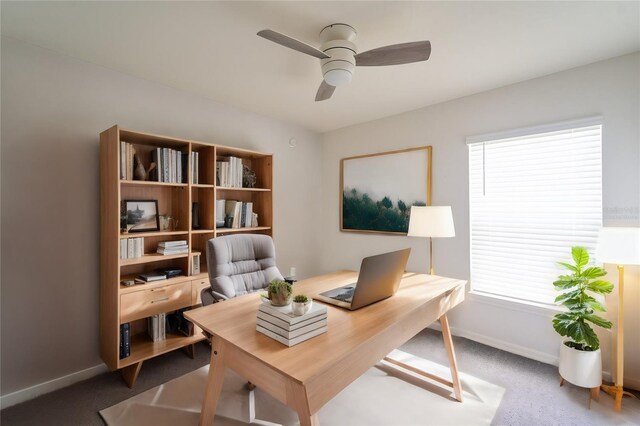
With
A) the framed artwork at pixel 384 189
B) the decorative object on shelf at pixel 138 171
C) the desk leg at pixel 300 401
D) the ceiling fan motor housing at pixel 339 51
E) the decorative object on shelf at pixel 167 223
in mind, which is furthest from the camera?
the framed artwork at pixel 384 189

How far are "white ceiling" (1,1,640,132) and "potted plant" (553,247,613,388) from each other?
1485mm

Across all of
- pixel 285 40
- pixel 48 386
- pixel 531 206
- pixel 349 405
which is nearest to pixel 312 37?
pixel 285 40

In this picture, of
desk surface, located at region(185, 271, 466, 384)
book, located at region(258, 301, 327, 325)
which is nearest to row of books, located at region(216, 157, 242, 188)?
desk surface, located at region(185, 271, 466, 384)

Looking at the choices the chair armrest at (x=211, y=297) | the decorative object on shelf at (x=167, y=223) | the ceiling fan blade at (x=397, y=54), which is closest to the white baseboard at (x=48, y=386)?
the chair armrest at (x=211, y=297)

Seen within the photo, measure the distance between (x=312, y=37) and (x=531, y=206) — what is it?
7.64 feet

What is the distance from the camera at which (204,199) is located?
2.78 meters

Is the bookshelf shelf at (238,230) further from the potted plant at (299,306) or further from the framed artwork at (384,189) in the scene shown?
the potted plant at (299,306)

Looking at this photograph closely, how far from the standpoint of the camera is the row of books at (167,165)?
2389 millimetres

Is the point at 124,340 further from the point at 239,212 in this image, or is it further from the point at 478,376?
the point at 478,376

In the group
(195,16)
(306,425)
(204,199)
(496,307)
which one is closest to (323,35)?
(195,16)

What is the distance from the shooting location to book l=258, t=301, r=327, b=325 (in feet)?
3.76

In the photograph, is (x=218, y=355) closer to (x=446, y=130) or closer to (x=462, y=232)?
(x=462, y=232)

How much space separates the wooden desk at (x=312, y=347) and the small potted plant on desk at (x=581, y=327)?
0.97 meters

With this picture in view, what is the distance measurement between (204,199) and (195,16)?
153 centimetres
